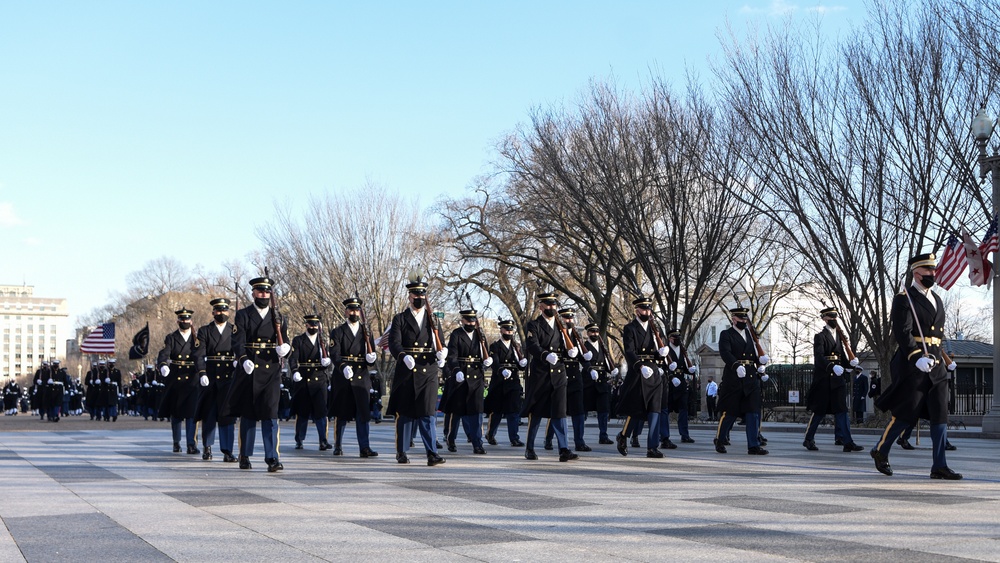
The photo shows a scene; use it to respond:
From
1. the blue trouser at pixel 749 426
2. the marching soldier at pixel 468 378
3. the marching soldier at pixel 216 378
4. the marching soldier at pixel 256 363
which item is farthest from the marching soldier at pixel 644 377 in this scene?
the marching soldier at pixel 216 378

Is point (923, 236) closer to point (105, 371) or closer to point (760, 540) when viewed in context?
point (760, 540)

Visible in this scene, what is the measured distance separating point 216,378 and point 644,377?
560 cm

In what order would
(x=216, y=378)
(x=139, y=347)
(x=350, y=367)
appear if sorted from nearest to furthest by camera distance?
(x=216, y=378)
(x=350, y=367)
(x=139, y=347)

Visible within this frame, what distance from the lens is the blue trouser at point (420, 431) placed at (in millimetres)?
13836

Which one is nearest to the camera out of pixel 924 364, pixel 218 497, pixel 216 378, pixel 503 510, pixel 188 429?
pixel 503 510

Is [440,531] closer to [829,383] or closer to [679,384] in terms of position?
[829,383]

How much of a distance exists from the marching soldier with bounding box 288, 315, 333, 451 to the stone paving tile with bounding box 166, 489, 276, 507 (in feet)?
23.1

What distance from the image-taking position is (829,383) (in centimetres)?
1711

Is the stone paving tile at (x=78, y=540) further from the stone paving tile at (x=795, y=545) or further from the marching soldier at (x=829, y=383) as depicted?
the marching soldier at (x=829, y=383)

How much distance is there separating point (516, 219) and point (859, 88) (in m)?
20.2

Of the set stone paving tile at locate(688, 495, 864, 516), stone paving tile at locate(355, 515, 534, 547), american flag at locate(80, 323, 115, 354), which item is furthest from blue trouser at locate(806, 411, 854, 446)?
american flag at locate(80, 323, 115, 354)

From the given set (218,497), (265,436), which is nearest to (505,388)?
(265,436)

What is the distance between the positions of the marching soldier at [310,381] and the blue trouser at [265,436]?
387cm

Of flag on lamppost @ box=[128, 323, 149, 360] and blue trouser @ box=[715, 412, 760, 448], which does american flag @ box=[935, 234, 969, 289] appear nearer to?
blue trouser @ box=[715, 412, 760, 448]
